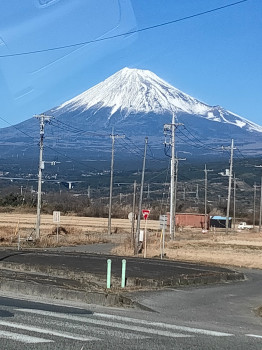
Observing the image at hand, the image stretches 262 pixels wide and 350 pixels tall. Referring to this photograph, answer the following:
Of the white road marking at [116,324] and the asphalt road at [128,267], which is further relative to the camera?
the asphalt road at [128,267]

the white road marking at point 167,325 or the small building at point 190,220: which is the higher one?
the small building at point 190,220

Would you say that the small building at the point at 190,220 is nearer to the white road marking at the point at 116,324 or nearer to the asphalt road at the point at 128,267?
the asphalt road at the point at 128,267

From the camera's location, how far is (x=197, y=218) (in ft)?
274

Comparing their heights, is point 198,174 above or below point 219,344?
above

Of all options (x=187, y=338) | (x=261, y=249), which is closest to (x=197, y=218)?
(x=261, y=249)

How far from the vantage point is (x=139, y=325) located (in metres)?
11.1

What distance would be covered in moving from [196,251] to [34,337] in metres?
29.6

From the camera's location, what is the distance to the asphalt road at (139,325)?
888 cm

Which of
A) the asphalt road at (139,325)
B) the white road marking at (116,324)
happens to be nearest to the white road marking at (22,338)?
the asphalt road at (139,325)

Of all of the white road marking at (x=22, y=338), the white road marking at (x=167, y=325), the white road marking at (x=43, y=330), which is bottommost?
the white road marking at (x=167, y=325)

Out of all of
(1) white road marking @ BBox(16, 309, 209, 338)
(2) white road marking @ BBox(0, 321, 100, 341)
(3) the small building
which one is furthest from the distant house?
(2) white road marking @ BBox(0, 321, 100, 341)

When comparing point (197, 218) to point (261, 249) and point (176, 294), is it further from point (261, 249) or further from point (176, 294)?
point (176, 294)

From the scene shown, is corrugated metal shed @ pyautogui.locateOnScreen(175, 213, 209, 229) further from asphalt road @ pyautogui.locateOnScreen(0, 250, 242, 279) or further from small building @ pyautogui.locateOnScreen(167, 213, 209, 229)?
asphalt road @ pyautogui.locateOnScreen(0, 250, 242, 279)

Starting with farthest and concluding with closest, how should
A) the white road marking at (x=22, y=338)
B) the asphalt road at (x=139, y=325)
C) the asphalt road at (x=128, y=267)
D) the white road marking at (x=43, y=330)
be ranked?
the asphalt road at (x=128, y=267)
the white road marking at (x=43, y=330)
the asphalt road at (x=139, y=325)
the white road marking at (x=22, y=338)
